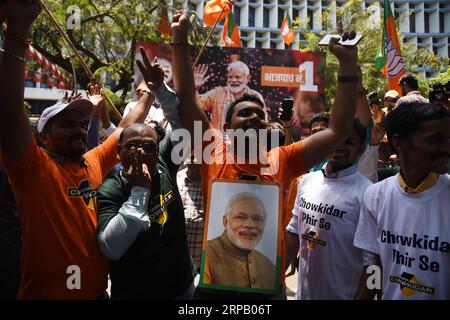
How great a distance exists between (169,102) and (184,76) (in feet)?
0.44

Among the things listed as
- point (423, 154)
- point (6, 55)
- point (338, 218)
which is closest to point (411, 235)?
point (423, 154)

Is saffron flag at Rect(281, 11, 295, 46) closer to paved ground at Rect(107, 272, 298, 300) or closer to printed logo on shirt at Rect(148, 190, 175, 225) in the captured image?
paved ground at Rect(107, 272, 298, 300)

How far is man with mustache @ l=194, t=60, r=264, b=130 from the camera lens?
1317cm

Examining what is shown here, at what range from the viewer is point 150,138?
2.04 metres

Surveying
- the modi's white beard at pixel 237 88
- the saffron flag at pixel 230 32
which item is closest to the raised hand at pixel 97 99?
the modi's white beard at pixel 237 88

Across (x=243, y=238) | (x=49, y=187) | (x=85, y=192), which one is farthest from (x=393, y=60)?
(x=49, y=187)

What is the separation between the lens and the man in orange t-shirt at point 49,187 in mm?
1572

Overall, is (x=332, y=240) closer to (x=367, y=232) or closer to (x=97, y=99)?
(x=367, y=232)

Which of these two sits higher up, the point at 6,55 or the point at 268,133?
the point at 6,55

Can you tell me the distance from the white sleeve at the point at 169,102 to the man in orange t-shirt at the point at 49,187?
0.33ft

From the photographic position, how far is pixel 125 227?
5.99ft

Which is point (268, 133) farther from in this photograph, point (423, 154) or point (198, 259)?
point (198, 259)

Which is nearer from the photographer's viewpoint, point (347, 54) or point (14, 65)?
point (14, 65)

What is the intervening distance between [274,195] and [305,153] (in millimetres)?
263
